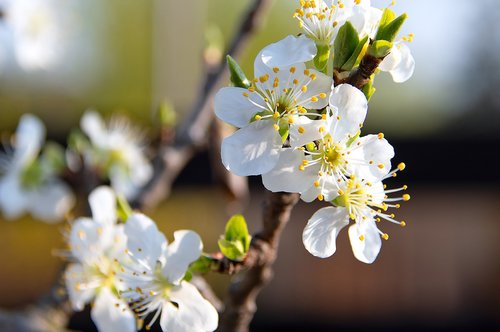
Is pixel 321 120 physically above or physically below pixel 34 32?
below

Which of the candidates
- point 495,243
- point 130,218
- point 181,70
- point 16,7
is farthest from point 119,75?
point 130,218

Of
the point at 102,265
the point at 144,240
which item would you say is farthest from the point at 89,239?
the point at 144,240

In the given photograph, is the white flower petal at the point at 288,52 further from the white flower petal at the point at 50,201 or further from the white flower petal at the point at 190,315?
the white flower petal at the point at 50,201

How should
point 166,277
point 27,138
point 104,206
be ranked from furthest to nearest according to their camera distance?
point 27,138
point 104,206
point 166,277

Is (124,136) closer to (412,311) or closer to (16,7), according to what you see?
(16,7)

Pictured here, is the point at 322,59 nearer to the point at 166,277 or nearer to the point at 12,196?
the point at 166,277

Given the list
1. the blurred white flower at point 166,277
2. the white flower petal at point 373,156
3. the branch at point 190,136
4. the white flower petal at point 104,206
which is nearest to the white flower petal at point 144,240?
the blurred white flower at point 166,277
